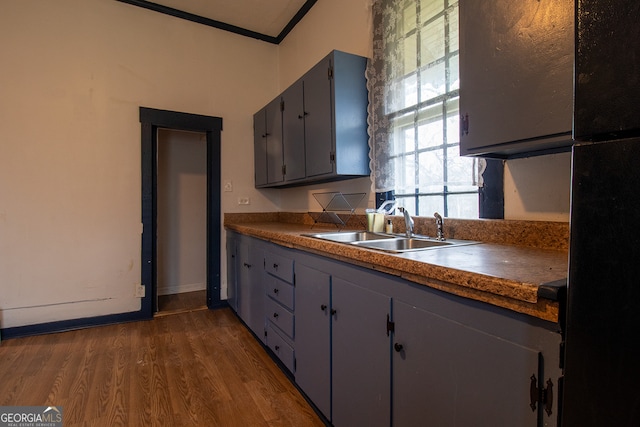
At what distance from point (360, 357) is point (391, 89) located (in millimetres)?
1490

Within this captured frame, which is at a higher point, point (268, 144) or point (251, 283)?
point (268, 144)

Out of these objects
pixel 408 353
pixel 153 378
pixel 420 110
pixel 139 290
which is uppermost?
pixel 420 110

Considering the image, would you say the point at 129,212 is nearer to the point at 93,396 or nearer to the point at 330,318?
the point at 93,396

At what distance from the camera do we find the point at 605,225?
50 cm

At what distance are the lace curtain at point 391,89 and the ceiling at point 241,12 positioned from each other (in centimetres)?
131

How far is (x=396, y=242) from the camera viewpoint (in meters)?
1.71

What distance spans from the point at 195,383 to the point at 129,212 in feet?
5.81

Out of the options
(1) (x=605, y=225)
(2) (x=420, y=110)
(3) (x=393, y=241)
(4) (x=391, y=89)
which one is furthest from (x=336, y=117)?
(1) (x=605, y=225)

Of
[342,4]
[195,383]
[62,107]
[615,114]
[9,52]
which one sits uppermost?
[342,4]

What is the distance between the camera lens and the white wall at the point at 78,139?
8.51ft

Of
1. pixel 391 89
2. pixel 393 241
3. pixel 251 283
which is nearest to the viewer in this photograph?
pixel 393 241

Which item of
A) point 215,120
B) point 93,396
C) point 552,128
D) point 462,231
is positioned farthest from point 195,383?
point 215,120

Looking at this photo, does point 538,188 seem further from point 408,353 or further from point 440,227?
point 408,353

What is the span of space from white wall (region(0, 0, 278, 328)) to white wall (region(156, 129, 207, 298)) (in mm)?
888
